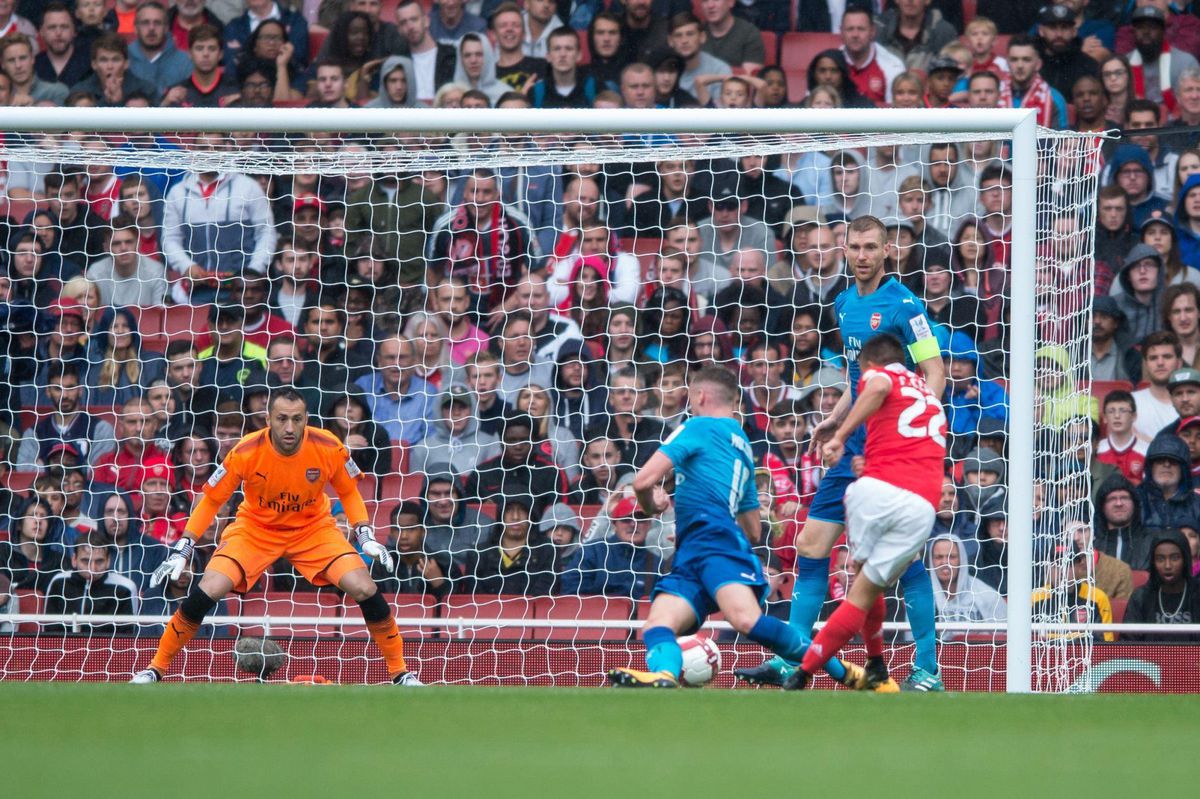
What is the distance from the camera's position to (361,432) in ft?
28.3

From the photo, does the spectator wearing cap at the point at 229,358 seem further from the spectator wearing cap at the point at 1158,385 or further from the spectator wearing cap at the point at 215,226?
the spectator wearing cap at the point at 1158,385

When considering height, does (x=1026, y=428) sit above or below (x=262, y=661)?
above

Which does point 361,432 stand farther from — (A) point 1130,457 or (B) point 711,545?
(A) point 1130,457

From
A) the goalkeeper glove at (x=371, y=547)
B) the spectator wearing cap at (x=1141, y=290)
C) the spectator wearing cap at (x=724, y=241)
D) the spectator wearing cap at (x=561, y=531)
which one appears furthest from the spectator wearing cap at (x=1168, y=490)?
the goalkeeper glove at (x=371, y=547)

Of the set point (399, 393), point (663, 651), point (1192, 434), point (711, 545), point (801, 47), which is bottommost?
point (663, 651)

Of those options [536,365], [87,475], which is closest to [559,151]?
[536,365]

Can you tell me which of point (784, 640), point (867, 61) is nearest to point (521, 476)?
point (784, 640)

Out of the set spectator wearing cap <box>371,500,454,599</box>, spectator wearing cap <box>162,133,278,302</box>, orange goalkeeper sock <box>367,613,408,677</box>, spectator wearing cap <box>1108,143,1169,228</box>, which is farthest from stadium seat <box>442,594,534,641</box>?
spectator wearing cap <box>1108,143,1169,228</box>

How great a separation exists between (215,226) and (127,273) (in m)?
0.62

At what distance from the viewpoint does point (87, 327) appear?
28.3 feet

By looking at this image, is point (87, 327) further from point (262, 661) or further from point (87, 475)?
point (262, 661)

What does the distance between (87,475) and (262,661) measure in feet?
6.09

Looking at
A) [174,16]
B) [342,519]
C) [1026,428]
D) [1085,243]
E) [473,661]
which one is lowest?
[473,661]

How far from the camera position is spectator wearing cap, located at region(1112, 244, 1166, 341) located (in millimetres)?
8727
